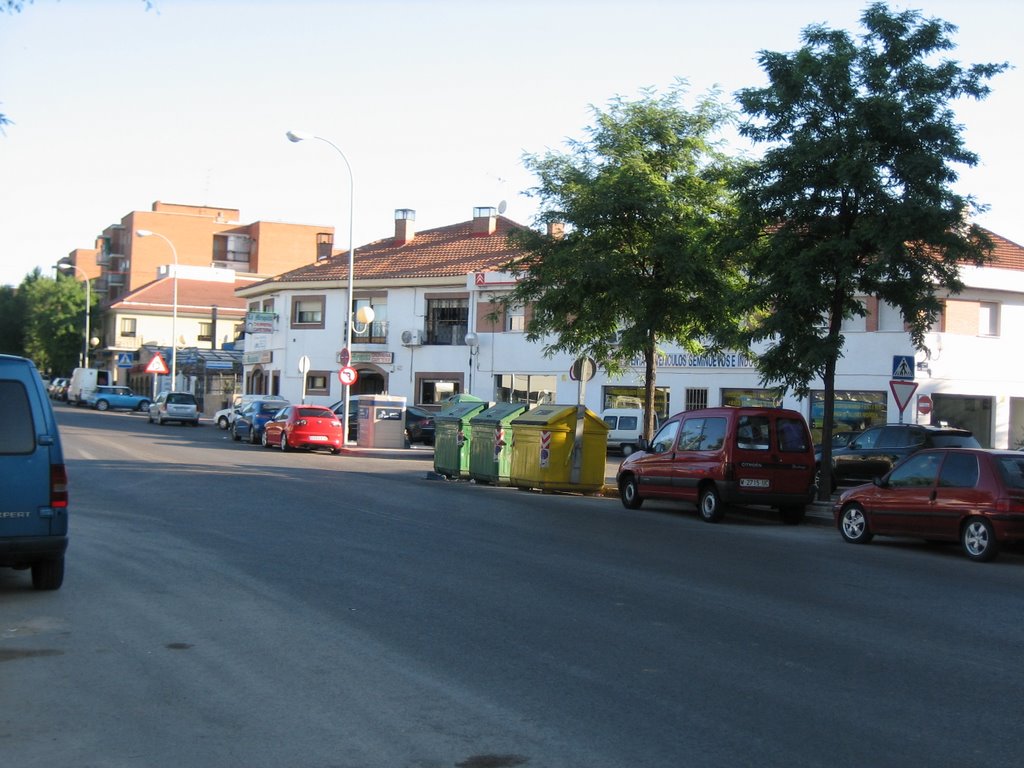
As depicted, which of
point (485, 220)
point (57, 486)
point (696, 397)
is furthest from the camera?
point (485, 220)

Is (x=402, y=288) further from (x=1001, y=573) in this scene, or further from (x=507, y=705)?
(x=507, y=705)

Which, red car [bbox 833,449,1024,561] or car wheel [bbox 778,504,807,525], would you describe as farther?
car wheel [bbox 778,504,807,525]

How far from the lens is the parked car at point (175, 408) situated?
52.2 m

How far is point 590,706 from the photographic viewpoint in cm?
638

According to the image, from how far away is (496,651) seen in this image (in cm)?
774

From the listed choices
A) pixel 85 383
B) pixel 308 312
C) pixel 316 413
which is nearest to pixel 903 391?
pixel 316 413

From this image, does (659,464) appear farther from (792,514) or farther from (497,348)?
(497,348)

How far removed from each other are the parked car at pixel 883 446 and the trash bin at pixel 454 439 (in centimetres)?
791

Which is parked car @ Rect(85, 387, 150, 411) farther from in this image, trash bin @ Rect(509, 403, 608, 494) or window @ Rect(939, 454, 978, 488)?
window @ Rect(939, 454, 978, 488)

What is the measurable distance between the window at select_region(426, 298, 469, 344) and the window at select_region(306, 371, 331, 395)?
624 cm

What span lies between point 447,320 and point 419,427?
929cm

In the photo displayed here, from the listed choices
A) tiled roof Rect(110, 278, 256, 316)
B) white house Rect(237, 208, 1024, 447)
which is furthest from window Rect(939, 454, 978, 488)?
tiled roof Rect(110, 278, 256, 316)

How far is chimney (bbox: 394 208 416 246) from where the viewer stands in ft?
186

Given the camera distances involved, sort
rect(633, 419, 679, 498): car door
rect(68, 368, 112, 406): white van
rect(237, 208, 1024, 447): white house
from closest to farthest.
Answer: rect(633, 419, 679, 498): car door → rect(237, 208, 1024, 447): white house → rect(68, 368, 112, 406): white van
